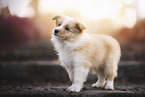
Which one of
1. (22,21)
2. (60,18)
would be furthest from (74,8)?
(60,18)

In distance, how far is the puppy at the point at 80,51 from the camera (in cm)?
319

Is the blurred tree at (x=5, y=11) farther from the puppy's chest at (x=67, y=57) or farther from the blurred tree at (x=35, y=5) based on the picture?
the puppy's chest at (x=67, y=57)

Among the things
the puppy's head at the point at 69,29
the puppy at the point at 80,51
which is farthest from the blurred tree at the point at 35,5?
the puppy's head at the point at 69,29

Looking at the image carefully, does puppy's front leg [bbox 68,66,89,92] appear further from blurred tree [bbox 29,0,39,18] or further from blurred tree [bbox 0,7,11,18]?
blurred tree [bbox 29,0,39,18]

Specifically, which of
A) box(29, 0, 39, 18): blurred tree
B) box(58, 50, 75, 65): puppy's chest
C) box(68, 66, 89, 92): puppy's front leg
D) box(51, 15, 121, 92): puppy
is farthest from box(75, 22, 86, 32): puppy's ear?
box(29, 0, 39, 18): blurred tree

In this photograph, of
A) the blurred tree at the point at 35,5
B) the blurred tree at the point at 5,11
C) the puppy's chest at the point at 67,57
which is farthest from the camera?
the blurred tree at the point at 35,5

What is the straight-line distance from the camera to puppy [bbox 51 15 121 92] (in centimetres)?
319

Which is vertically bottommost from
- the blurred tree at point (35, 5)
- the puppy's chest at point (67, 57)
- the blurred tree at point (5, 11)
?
the puppy's chest at point (67, 57)

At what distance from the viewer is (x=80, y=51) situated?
3.25 metres

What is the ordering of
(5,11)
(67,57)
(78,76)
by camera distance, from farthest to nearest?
(5,11) < (67,57) < (78,76)

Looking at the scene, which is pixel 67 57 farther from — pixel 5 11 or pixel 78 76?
pixel 5 11

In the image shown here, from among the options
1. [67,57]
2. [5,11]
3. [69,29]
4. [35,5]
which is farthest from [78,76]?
[35,5]

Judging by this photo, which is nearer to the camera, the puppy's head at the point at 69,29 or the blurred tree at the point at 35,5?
the puppy's head at the point at 69,29

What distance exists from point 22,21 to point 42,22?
81.6 inches
